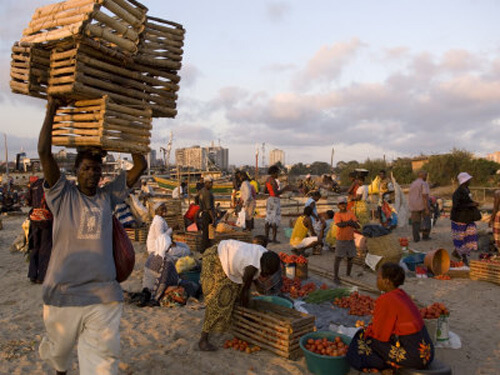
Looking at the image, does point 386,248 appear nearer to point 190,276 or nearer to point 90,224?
point 190,276

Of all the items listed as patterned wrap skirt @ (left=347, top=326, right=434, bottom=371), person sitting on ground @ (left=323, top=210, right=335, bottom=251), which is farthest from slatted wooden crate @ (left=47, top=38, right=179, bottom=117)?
person sitting on ground @ (left=323, top=210, right=335, bottom=251)

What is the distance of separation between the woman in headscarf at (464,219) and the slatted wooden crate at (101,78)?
6.93 metres

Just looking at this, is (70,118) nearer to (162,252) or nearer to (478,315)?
(162,252)

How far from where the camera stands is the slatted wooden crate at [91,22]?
309 cm

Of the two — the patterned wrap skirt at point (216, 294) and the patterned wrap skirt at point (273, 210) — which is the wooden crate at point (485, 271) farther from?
the patterned wrap skirt at point (216, 294)

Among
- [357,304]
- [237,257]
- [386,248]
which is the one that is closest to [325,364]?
[237,257]

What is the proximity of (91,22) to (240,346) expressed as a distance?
357 cm

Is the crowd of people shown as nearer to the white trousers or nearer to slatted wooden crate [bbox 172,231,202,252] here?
the white trousers

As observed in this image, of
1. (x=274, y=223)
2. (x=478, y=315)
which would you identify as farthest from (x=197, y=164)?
(x=478, y=315)

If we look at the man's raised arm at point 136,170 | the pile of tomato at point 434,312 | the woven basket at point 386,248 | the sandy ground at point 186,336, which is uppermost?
the man's raised arm at point 136,170

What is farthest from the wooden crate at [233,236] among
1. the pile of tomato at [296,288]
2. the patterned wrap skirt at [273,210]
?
the pile of tomato at [296,288]

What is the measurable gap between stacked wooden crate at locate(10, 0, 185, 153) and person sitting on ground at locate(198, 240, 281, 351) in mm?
1503

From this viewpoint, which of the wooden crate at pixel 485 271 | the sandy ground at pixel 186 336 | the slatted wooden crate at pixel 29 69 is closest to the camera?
the slatted wooden crate at pixel 29 69

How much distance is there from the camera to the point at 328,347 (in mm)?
3875
